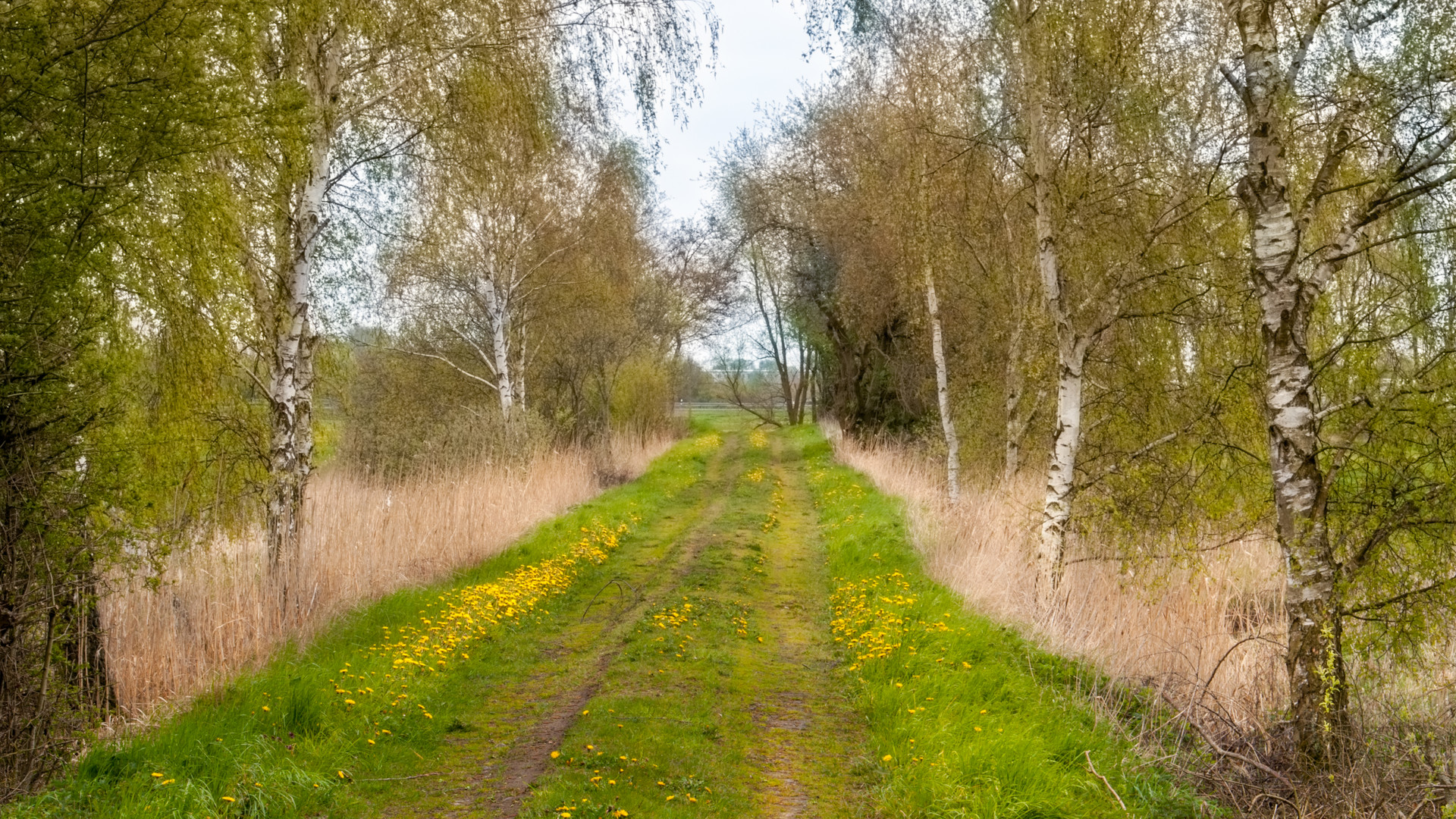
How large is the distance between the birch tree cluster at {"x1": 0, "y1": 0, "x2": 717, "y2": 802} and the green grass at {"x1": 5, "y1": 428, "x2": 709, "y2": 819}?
18.2 inches

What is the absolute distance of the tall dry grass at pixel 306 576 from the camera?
6367 millimetres

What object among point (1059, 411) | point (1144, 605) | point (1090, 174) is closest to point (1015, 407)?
point (1059, 411)

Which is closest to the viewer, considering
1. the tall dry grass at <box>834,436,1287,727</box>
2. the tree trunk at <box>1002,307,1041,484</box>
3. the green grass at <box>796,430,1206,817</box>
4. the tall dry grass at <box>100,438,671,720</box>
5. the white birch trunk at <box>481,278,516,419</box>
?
the green grass at <box>796,430,1206,817</box>

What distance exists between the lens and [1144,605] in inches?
341

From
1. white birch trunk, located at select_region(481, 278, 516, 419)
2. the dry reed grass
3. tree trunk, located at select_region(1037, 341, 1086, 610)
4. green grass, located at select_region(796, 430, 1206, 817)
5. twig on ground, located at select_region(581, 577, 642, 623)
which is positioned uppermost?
white birch trunk, located at select_region(481, 278, 516, 419)

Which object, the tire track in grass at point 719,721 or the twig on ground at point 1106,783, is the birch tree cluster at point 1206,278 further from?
the tire track in grass at point 719,721

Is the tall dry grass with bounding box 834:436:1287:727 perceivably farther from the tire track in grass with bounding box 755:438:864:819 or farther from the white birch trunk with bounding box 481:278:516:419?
the white birch trunk with bounding box 481:278:516:419

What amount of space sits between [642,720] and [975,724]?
251 cm

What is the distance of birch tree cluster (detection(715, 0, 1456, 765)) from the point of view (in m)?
5.43

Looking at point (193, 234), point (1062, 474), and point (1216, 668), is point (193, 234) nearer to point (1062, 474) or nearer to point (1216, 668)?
point (1216, 668)

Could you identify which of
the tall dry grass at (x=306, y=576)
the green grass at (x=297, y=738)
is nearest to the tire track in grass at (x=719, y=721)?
the green grass at (x=297, y=738)

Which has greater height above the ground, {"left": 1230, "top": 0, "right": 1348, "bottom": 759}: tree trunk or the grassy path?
{"left": 1230, "top": 0, "right": 1348, "bottom": 759}: tree trunk

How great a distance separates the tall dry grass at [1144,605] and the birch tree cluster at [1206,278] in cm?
36

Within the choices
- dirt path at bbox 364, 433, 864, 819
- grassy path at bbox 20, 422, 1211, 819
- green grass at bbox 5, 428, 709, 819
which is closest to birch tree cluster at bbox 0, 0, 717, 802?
green grass at bbox 5, 428, 709, 819
